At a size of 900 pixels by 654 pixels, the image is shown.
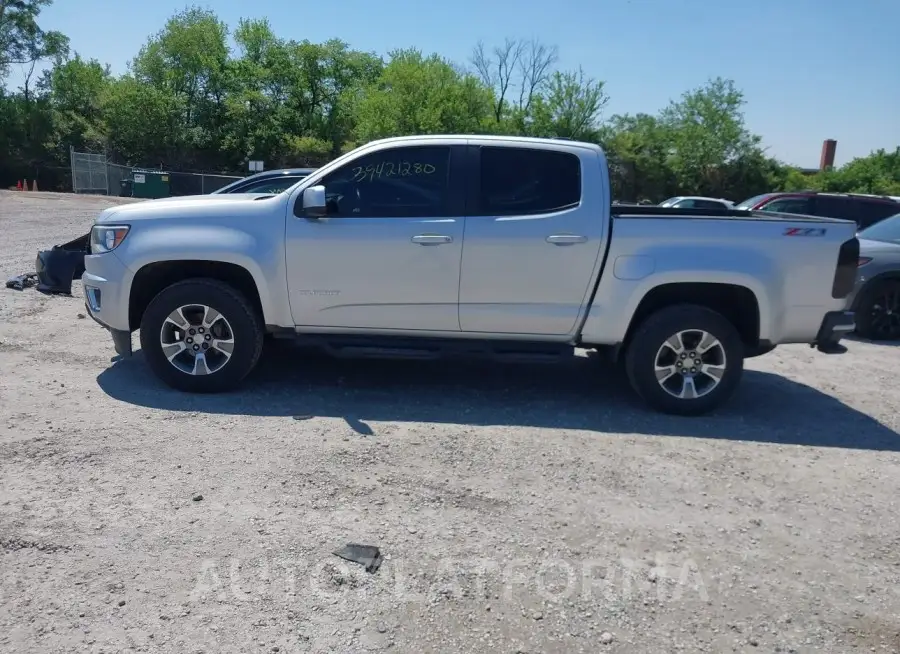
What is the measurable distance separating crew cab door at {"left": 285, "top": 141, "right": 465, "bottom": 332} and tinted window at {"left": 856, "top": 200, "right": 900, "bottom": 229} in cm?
1156

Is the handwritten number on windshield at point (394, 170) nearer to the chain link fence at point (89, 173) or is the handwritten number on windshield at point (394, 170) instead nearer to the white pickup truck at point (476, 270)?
the white pickup truck at point (476, 270)

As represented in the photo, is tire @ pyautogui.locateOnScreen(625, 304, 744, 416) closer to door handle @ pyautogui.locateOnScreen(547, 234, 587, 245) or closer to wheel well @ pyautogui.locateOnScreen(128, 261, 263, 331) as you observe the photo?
door handle @ pyautogui.locateOnScreen(547, 234, 587, 245)

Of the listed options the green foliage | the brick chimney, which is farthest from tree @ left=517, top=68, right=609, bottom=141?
the brick chimney

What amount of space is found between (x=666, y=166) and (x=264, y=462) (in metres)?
50.6

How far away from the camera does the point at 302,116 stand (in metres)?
54.2

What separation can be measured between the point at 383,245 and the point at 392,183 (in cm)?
52

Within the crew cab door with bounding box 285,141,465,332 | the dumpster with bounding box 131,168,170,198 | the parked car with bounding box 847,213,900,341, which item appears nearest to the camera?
the crew cab door with bounding box 285,141,465,332

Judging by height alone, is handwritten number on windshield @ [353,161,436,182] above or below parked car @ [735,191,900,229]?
above

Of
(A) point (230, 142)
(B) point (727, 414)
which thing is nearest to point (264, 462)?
(B) point (727, 414)

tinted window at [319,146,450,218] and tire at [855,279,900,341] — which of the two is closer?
tinted window at [319,146,450,218]

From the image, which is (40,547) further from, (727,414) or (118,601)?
(727,414)

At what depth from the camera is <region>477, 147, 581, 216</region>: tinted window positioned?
599cm

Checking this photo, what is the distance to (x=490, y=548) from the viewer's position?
3889 millimetres

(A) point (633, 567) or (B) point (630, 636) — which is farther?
(A) point (633, 567)
